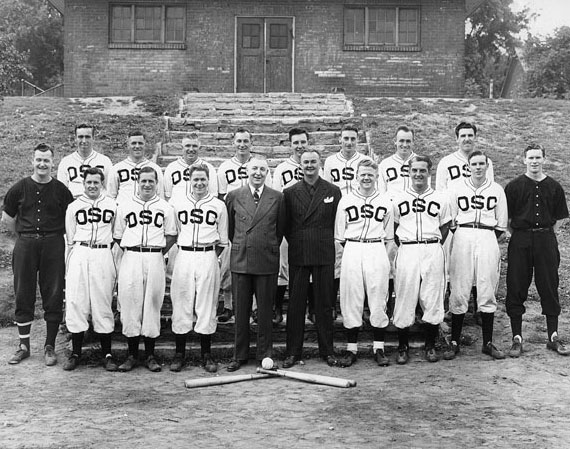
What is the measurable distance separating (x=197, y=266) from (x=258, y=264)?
2.12 ft

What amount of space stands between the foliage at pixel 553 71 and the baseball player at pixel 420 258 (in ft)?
70.4

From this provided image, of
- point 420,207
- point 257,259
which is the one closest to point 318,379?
point 257,259

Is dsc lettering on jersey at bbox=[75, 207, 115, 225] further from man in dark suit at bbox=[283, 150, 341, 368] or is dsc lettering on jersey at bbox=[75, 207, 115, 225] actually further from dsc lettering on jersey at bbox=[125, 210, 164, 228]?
man in dark suit at bbox=[283, 150, 341, 368]

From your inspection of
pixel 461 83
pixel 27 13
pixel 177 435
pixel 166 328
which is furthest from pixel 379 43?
pixel 27 13

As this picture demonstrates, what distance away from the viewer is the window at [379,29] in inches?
801

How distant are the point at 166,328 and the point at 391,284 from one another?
8.76ft

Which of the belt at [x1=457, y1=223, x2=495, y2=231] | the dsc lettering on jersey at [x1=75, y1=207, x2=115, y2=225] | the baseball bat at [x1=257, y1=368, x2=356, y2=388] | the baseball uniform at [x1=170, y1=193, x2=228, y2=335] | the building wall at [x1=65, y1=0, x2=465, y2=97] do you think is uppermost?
the building wall at [x1=65, y1=0, x2=465, y2=97]

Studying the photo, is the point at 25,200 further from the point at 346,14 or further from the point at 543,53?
the point at 543,53

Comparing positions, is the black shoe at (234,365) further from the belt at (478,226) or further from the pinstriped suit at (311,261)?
the belt at (478,226)

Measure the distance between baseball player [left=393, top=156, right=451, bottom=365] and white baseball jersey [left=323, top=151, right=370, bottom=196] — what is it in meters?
1.14

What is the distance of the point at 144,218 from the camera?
Answer: 8.19 metres

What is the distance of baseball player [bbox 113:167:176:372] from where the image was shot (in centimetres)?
814

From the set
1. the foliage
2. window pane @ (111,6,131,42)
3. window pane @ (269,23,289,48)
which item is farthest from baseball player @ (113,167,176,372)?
the foliage

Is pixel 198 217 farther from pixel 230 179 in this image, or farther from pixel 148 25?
pixel 148 25
